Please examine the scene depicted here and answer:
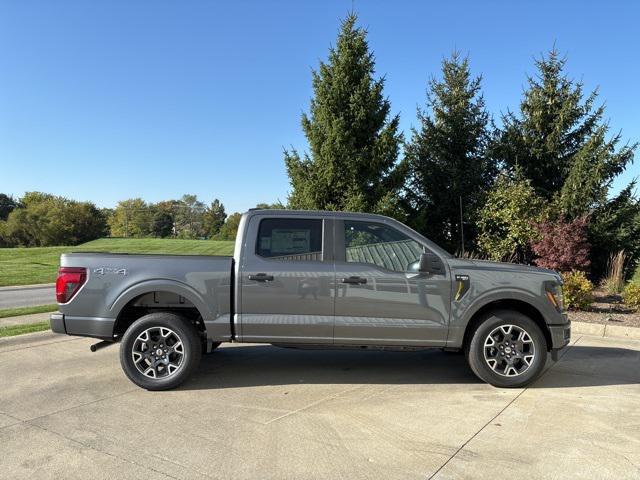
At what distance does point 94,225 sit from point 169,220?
3657cm

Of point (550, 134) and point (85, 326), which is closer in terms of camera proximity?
point (85, 326)

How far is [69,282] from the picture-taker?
5168mm

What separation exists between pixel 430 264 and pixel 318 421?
6.43 feet

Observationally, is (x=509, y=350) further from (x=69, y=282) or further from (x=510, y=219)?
(x=510, y=219)

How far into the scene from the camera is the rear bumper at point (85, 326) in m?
5.14

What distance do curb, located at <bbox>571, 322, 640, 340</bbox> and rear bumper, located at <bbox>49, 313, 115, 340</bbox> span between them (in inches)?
296

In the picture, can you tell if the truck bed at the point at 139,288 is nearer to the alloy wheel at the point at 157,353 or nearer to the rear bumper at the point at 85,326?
the rear bumper at the point at 85,326

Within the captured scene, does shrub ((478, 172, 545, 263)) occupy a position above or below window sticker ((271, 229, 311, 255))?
above

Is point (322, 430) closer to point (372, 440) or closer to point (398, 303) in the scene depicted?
point (372, 440)

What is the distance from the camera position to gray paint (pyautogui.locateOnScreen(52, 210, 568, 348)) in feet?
16.8

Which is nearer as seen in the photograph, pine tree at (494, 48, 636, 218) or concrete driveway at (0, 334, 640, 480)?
concrete driveway at (0, 334, 640, 480)

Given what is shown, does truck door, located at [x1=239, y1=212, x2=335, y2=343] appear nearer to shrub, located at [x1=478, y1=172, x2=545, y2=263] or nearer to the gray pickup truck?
the gray pickup truck

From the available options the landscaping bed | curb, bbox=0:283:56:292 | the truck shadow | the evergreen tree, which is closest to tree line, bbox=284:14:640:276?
the landscaping bed

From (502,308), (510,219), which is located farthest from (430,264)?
(510,219)
